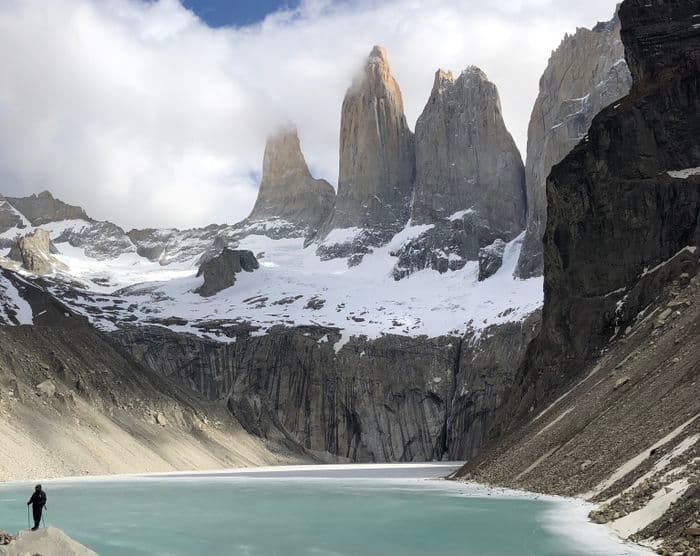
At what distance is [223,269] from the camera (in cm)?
18625

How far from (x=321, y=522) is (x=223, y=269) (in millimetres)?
154715

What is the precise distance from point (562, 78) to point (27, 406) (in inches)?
4724

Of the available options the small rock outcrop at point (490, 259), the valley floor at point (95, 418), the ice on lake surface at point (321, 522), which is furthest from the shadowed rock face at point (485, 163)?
the ice on lake surface at point (321, 522)

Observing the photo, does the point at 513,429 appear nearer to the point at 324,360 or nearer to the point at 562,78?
the point at 324,360

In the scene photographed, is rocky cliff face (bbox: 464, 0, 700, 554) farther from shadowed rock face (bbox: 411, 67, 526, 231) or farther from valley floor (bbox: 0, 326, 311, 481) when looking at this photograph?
shadowed rock face (bbox: 411, 67, 526, 231)

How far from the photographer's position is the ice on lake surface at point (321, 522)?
25641 mm

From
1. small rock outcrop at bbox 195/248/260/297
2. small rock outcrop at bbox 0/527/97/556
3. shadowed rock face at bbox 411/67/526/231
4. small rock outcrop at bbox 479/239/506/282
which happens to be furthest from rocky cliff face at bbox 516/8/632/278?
small rock outcrop at bbox 0/527/97/556

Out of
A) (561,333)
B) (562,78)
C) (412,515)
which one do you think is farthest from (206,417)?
(562,78)

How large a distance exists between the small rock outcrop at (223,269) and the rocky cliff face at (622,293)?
10942 centimetres

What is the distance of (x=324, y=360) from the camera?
14488 cm

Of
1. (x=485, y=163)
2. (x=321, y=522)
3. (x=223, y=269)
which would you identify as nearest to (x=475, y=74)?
(x=485, y=163)

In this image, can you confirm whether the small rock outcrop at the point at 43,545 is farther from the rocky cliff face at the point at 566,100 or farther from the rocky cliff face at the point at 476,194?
the rocky cliff face at the point at 476,194

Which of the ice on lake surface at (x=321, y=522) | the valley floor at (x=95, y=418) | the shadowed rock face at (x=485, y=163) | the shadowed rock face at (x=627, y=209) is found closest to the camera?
the ice on lake surface at (x=321, y=522)

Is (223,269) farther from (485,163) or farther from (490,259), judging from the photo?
(485,163)
